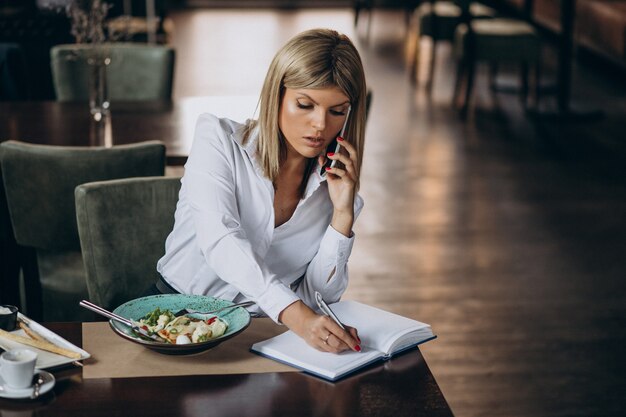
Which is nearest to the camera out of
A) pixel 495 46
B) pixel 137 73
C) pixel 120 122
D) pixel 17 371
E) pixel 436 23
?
pixel 17 371

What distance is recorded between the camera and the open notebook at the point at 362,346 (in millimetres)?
1773

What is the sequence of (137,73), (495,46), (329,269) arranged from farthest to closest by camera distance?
1. (495,46)
2. (137,73)
3. (329,269)

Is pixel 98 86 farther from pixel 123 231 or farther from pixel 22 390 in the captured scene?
pixel 22 390

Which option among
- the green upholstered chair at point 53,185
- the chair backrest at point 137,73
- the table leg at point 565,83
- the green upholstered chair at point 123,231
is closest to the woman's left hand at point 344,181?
the green upholstered chair at point 123,231

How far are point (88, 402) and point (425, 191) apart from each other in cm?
410

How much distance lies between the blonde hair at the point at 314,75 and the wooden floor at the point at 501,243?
143 cm

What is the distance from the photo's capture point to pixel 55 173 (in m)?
2.89

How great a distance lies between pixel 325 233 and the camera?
2.19 metres

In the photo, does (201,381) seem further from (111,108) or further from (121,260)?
(111,108)

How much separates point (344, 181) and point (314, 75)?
0.25 m

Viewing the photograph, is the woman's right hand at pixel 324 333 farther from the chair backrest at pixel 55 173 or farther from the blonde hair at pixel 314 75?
the chair backrest at pixel 55 173

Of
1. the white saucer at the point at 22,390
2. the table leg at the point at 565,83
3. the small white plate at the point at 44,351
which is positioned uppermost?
the white saucer at the point at 22,390

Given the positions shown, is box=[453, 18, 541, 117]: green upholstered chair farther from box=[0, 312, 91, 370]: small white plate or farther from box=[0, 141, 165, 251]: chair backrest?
box=[0, 312, 91, 370]: small white plate

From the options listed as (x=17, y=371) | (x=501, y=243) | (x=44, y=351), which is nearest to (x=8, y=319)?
(x=44, y=351)
